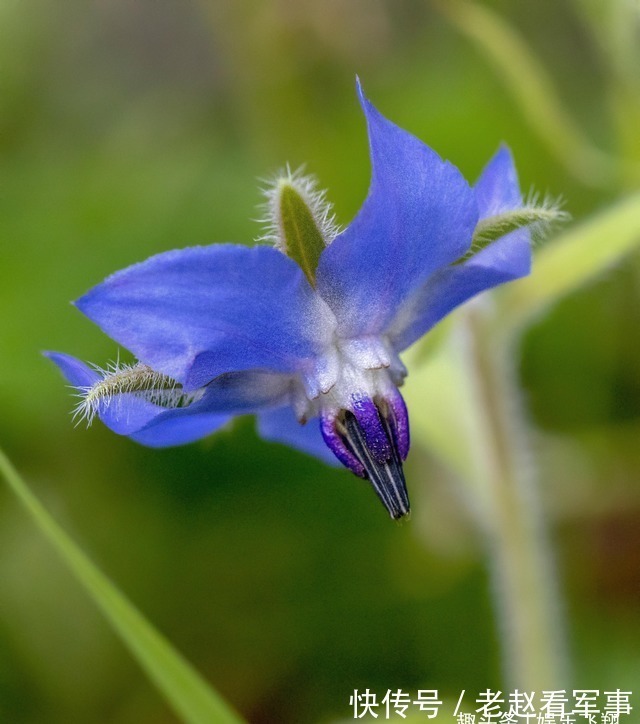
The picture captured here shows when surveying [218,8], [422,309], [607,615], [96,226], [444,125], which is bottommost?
[607,615]

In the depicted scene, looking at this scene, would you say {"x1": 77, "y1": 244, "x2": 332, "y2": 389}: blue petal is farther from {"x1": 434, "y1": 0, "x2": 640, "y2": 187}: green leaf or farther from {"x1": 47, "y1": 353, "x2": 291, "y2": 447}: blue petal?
{"x1": 434, "y1": 0, "x2": 640, "y2": 187}: green leaf

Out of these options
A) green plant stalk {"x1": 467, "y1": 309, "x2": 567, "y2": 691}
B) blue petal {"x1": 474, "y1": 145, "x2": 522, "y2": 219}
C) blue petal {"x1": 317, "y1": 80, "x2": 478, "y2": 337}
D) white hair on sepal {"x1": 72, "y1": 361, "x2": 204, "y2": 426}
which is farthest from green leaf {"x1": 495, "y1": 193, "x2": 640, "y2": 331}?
white hair on sepal {"x1": 72, "y1": 361, "x2": 204, "y2": 426}


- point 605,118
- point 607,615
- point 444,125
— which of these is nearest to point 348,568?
point 607,615

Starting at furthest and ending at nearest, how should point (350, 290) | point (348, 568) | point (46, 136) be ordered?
point (46, 136)
point (348, 568)
point (350, 290)

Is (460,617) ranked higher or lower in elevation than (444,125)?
lower

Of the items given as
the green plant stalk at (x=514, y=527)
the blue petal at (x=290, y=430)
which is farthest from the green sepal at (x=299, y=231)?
the green plant stalk at (x=514, y=527)

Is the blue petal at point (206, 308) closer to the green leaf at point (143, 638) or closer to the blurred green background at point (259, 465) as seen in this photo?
the green leaf at point (143, 638)

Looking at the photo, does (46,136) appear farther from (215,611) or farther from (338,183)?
(215,611)
